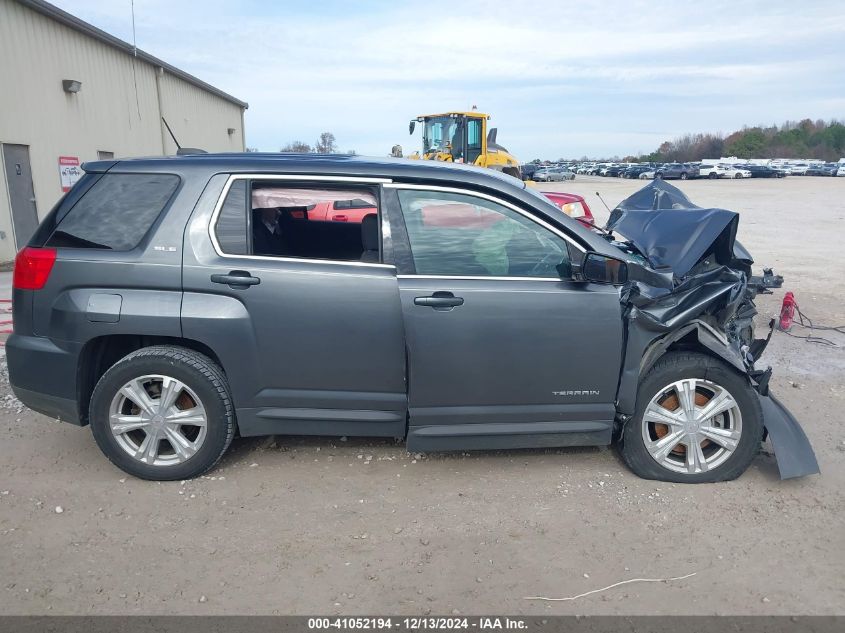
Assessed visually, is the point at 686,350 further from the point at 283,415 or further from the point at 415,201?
the point at 283,415

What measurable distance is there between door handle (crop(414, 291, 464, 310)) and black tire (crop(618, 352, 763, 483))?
1.23 m

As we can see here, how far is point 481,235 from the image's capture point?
374cm

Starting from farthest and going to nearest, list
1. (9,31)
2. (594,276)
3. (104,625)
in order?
(9,31) < (594,276) < (104,625)

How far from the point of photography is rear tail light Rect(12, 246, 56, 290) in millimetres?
3768

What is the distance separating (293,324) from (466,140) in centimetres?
1659

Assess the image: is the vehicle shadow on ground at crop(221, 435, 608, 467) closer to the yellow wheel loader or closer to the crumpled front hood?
the crumpled front hood

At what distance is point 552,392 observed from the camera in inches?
147

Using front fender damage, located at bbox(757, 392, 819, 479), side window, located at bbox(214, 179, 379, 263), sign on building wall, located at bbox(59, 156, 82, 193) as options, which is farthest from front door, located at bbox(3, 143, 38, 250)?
front fender damage, located at bbox(757, 392, 819, 479)

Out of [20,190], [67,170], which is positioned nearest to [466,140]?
[67,170]

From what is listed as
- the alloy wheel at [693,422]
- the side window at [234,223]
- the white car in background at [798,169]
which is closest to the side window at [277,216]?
the side window at [234,223]

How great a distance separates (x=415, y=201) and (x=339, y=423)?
1.39 metres

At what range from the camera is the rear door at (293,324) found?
365 cm

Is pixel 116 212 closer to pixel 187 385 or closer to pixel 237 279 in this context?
pixel 237 279

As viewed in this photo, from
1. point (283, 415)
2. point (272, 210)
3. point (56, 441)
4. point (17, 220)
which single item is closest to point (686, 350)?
point (283, 415)
